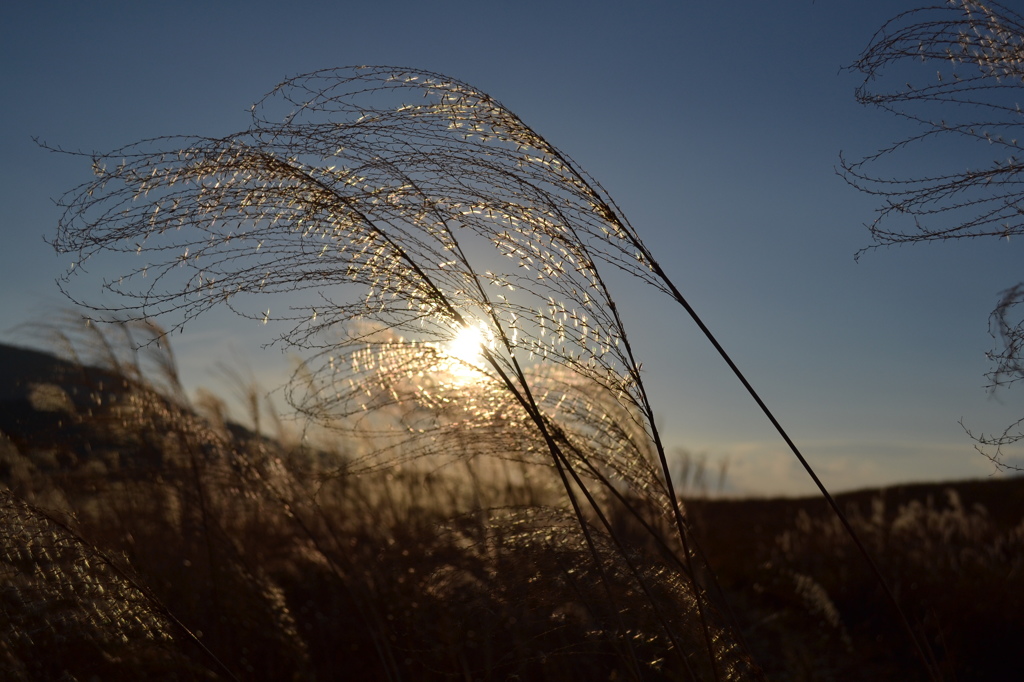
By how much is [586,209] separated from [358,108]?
2.74 feet

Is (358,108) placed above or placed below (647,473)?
above

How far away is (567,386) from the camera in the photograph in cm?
274

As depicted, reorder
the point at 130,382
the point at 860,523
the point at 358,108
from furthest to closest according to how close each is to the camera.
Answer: the point at 860,523
the point at 130,382
the point at 358,108

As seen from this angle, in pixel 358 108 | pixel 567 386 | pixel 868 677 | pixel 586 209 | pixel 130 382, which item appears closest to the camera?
pixel 586 209

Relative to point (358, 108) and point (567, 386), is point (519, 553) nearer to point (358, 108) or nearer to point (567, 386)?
Result: point (567, 386)

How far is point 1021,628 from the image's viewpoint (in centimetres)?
416

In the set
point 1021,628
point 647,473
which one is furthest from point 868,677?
point 647,473

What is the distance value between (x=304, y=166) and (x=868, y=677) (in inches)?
152

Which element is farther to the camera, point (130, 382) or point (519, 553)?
point (130, 382)

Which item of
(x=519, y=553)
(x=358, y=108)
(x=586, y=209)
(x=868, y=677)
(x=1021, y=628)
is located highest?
(x=358, y=108)

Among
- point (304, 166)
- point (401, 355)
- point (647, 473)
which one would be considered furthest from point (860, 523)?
point (304, 166)

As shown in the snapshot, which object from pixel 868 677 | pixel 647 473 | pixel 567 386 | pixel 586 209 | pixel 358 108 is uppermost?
pixel 358 108

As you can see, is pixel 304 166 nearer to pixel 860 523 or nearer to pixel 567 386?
pixel 567 386

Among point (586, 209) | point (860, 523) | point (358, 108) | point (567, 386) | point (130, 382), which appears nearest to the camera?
point (586, 209)
